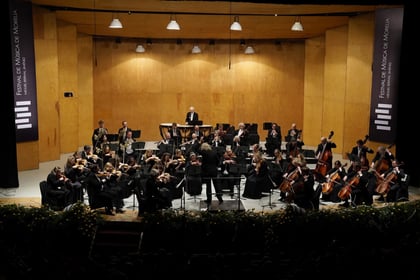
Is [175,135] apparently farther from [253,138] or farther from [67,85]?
[67,85]

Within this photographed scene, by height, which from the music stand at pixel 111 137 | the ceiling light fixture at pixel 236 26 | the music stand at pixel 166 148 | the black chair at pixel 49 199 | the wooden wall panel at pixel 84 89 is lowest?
the black chair at pixel 49 199

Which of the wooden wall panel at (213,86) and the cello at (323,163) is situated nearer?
the cello at (323,163)

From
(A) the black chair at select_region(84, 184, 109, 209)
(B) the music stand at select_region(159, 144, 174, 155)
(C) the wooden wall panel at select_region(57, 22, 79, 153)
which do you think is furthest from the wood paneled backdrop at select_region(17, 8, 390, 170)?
(A) the black chair at select_region(84, 184, 109, 209)

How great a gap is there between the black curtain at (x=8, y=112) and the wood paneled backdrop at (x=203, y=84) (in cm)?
501

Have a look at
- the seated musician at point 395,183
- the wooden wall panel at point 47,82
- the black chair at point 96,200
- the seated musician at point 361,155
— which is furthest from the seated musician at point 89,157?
the seated musician at point 395,183

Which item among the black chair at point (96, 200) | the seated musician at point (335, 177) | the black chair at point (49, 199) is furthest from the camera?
the seated musician at point (335, 177)

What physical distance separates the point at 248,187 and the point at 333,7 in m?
6.50

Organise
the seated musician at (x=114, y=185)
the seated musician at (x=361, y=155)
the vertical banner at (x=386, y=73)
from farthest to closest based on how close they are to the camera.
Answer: the vertical banner at (x=386, y=73)
the seated musician at (x=361, y=155)
the seated musician at (x=114, y=185)

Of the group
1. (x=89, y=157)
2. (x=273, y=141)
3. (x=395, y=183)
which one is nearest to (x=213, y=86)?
(x=273, y=141)

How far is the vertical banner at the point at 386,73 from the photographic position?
54.2 ft

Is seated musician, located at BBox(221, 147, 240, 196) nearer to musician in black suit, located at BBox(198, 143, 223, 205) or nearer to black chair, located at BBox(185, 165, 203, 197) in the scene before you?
musician in black suit, located at BBox(198, 143, 223, 205)

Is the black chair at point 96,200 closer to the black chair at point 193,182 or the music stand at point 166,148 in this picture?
the black chair at point 193,182

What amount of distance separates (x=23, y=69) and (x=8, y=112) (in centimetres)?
215

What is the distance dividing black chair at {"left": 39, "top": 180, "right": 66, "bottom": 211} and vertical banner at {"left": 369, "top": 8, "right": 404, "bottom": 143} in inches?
368
